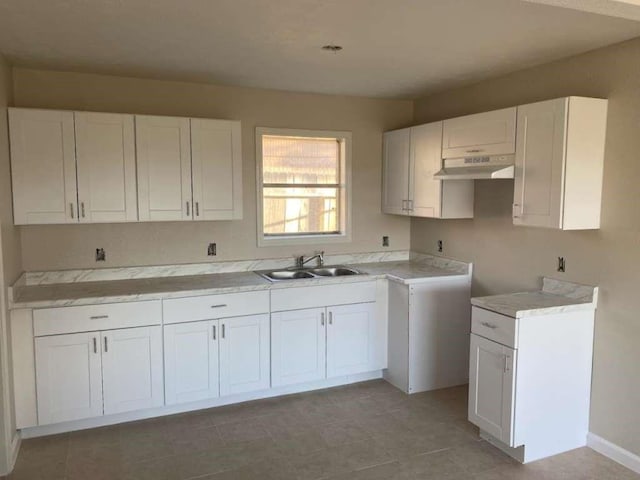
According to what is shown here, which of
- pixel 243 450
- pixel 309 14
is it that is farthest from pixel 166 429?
pixel 309 14

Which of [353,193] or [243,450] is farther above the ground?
[353,193]

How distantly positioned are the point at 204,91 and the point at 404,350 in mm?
2676

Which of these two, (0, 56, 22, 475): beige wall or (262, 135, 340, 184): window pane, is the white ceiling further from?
(262, 135, 340, 184): window pane

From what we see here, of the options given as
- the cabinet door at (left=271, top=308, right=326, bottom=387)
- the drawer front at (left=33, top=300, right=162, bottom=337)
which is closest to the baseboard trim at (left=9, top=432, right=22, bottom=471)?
the drawer front at (left=33, top=300, right=162, bottom=337)

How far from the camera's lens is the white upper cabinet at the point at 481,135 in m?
3.28

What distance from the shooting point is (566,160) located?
2.93 m

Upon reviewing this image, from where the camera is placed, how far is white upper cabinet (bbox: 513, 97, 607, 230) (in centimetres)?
292

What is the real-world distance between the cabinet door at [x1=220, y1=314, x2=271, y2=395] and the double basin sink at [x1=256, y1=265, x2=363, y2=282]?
1.74 ft

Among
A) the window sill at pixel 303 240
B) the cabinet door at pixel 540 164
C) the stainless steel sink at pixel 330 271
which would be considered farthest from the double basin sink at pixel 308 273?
the cabinet door at pixel 540 164

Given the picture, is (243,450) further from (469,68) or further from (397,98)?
(397,98)

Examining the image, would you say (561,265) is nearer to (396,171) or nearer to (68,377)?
(396,171)

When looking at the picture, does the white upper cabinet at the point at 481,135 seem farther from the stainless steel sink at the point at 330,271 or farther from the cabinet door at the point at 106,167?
the cabinet door at the point at 106,167

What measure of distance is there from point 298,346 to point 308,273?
707mm

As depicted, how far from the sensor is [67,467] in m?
2.97
